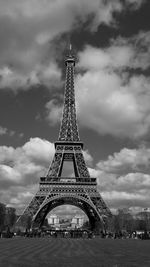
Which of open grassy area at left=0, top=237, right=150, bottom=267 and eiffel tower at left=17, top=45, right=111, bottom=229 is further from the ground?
eiffel tower at left=17, top=45, right=111, bottom=229

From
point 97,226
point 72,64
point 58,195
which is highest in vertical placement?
point 72,64

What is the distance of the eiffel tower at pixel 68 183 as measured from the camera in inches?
3231

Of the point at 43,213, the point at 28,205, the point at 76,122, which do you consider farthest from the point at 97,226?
the point at 76,122

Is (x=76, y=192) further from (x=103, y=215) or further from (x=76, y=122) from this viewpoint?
(x=76, y=122)

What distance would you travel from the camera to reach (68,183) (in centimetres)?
8538

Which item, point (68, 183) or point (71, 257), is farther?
point (68, 183)

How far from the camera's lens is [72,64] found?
10181 cm

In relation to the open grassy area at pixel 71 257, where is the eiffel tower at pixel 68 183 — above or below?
above

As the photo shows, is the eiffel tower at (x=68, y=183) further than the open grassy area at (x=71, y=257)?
Yes

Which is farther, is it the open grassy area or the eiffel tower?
the eiffel tower

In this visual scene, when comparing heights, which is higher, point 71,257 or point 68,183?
point 68,183

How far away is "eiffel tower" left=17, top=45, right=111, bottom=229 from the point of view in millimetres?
82062

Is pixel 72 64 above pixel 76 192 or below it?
above

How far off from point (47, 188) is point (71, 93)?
27.2m
